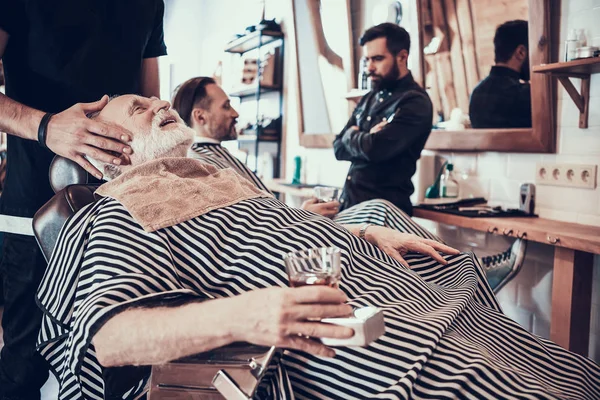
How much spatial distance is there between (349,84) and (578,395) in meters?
3.21

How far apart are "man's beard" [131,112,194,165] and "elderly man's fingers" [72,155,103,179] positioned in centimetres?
13

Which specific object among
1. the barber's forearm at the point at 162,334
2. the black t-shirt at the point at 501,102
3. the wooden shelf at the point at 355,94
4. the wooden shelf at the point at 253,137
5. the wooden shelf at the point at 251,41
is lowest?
the barber's forearm at the point at 162,334

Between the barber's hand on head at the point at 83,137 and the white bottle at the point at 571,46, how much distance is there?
183 centimetres

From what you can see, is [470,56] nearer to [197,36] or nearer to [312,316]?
[312,316]

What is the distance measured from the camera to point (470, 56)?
3.14m

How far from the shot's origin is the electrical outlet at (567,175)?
99.2 inches

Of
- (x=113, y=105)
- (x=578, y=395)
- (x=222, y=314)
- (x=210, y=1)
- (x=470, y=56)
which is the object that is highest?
(x=210, y=1)

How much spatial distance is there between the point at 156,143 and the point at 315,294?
94 cm

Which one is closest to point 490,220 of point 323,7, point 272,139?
point 323,7

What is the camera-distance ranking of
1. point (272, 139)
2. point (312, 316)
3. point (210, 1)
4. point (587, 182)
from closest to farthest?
point (312, 316) → point (587, 182) → point (272, 139) → point (210, 1)

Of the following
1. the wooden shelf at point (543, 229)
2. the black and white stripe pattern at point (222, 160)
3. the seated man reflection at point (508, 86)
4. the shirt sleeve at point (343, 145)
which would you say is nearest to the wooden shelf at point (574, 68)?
the seated man reflection at point (508, 86)

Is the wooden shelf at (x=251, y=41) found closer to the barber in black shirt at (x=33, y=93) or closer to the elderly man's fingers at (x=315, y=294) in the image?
the barber in black shirt at (x=33, y=93)

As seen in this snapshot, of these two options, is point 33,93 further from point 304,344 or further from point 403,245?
point 304,344

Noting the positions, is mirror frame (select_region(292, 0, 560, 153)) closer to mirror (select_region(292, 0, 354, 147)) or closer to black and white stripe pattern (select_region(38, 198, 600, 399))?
black and white stripe pattern (select_region(38, 198, 600, 399))
